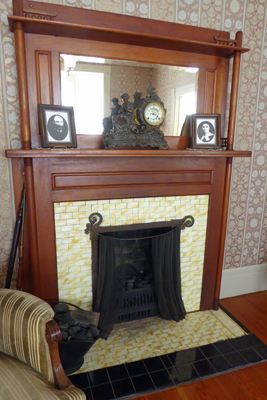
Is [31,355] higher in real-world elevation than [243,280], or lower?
higher

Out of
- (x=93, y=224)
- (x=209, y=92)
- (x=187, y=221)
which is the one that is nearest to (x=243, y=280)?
(x=187, y=221)

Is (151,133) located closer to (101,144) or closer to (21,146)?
(101,144)

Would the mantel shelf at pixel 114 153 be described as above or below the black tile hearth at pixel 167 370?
above

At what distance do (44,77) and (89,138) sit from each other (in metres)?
0.44

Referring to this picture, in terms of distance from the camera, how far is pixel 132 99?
1887 millimetres

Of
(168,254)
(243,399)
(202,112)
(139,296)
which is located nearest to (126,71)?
(202,112)

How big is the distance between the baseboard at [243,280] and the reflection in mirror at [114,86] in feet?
4.69

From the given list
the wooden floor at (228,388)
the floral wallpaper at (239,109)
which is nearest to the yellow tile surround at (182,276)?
the wooden floor at (228,388)

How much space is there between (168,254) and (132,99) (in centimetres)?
114

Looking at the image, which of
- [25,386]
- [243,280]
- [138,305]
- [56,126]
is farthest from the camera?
[243,280]

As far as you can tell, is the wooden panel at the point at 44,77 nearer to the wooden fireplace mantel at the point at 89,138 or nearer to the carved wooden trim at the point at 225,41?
the wooden fireplace mantel at the point at 89,138

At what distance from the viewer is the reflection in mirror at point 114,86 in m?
1.75

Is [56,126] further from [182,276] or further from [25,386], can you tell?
[182,276]

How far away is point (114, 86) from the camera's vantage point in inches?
72.1
